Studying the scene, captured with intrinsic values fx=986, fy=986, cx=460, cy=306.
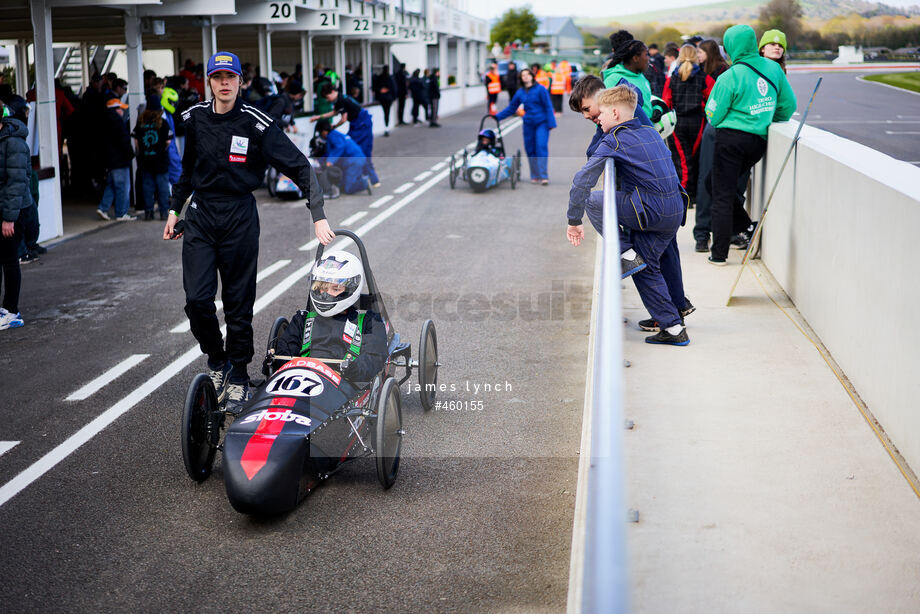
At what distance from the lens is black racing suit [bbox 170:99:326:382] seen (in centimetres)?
614

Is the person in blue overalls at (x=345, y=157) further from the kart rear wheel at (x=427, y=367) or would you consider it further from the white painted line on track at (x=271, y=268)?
the kart rear wheel at (x=427, y=367)

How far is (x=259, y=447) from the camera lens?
4.64 m

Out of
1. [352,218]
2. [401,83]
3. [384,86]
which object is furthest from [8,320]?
[401,83]

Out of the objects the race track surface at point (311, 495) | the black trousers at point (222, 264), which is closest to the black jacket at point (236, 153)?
the black trousers at point (222, 264)

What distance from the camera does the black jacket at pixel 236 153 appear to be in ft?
20.1

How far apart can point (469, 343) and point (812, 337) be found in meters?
2.60

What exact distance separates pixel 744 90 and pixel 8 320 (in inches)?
273

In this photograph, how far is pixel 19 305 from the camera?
9.62 m

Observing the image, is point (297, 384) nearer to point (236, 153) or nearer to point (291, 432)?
point (291, 432)

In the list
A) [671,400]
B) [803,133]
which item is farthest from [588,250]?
[671,400]

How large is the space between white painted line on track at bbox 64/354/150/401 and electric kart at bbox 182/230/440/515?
187cm

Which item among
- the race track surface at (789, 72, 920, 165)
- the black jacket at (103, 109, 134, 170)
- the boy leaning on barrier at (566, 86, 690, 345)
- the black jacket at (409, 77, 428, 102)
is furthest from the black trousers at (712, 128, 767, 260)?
the black jacket at (409, 77, 428, 102)

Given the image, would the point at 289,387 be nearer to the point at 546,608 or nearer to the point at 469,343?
the point at 546,608

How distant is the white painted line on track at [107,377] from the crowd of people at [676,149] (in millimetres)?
3499
